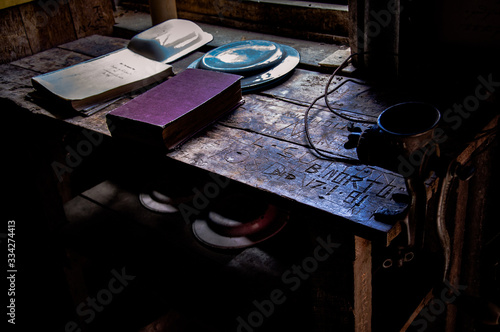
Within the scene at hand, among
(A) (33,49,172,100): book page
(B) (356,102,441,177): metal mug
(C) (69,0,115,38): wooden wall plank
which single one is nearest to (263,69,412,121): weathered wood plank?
(B) (356,102,441,177): metal mug

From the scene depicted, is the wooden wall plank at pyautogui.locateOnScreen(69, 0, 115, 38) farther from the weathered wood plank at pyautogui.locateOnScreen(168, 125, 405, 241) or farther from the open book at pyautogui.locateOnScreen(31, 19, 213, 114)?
the weathered wood plank at pyautogui.locateOnScreen(168, 125, 405, 241)

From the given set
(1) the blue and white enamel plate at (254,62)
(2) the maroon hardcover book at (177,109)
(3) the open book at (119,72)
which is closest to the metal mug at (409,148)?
(2) the maroon hardcover book at (177,109)

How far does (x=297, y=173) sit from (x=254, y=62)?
0.52 meters

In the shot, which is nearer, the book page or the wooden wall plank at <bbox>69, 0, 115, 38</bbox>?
the book page

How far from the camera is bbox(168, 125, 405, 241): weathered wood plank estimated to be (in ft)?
2.90

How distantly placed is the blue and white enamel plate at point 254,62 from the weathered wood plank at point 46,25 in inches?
25.9

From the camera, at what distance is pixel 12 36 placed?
1.73 meters

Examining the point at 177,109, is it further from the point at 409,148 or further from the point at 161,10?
the point at 161,10

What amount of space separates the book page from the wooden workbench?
58 mm

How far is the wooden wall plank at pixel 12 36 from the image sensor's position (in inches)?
67.0

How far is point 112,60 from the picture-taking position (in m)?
1.53

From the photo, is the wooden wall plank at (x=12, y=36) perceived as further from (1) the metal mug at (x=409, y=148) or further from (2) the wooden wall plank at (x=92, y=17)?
(1) the metal mug at (x=409, y=148)

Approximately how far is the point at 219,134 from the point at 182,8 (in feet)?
3.80

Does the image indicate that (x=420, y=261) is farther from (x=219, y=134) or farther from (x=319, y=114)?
(x=219, y=134)
